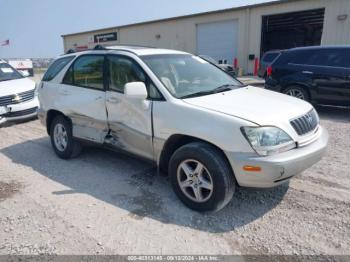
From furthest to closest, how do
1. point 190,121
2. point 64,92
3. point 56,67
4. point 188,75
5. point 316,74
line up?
point 316,74, point 56,67, point 64,92, point 188,75, point 190,121

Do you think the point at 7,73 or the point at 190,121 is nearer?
the point at 190,121

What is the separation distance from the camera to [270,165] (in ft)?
8.98

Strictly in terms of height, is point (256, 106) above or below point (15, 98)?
above

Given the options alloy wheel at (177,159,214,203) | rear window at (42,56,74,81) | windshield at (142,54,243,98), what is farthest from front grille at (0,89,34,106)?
alloy wheel at (177,159,214,203)

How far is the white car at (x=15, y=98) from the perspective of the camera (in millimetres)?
7441

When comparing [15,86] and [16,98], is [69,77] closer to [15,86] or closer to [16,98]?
[16,98]

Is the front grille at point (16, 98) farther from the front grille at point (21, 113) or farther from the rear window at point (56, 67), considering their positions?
the rear window at point (56, 67)

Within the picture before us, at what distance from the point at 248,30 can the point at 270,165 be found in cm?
1872

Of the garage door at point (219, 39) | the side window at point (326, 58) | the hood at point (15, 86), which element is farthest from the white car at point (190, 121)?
the garage door at point (219, 39)

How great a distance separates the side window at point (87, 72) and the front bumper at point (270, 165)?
7.58 ft

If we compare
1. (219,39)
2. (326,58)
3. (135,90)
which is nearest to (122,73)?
(135,90)

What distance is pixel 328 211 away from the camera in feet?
10.3

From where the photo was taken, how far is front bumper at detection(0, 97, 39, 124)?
24.5 feet

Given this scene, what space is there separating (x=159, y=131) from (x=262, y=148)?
119 centimetres
